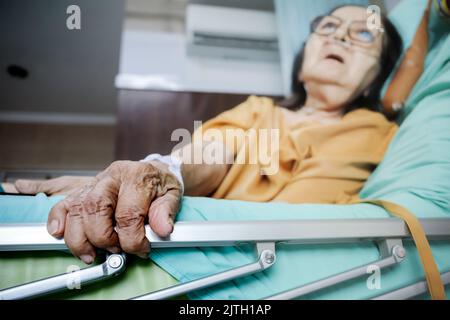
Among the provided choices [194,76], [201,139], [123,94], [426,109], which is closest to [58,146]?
[123,94]

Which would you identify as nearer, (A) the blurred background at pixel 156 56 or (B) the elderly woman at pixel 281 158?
(B) the elderly woman at pixel 281 158

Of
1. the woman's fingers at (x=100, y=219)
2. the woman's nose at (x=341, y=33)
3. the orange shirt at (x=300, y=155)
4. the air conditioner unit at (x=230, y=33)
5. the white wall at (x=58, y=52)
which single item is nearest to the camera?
the woman's fingers at (x=100, y=219)

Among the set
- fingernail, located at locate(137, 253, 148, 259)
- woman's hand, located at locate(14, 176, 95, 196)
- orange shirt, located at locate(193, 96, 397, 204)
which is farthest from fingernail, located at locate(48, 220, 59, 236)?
orange shirt, located at locate(193, 96, 397, 204)

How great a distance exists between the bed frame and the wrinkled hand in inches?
0.6

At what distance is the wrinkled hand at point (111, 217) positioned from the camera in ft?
1.17

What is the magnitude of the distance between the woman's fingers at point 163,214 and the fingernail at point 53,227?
4.3 inches

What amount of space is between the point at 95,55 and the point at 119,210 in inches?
31.1

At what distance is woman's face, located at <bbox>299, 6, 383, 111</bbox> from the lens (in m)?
0.95

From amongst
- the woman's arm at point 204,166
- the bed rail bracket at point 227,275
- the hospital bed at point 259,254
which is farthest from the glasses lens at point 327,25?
the bed rail bracket at point 227,275

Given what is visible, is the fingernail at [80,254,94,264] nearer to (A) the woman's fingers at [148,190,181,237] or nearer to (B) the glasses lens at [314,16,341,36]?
(A) the woman's fingers at [148,190,181,237]

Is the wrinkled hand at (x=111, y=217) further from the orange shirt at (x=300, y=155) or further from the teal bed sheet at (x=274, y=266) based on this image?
the orange shirt at (x=300, y=155)

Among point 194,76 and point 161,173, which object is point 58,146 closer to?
point 194,76

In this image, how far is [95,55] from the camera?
978 millimetres
